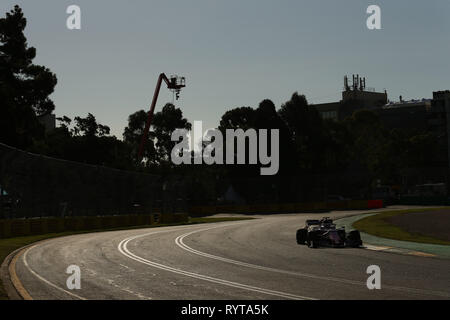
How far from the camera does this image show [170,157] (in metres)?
130

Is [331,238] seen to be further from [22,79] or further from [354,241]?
[22,79]

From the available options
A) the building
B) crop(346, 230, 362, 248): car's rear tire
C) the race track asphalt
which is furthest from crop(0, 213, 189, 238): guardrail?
the building

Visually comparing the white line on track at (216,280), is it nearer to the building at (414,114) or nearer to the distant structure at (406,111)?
the building at (414,114)

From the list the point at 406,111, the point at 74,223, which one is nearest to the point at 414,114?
the point at 406,111

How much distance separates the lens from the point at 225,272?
16766 millimetres

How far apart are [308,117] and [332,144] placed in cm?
987

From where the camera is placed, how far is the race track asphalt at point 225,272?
12.8m

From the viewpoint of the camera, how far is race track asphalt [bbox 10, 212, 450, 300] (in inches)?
505

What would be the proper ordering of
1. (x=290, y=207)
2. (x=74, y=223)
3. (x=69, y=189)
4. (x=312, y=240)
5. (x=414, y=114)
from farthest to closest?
(x=414, y=114)
(x=290, y=207)
(x=74, y=223)
(x=69, y=189)
(x=312, y=240)

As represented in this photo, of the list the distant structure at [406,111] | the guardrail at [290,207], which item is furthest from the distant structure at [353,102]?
the guardrail at [290,207]

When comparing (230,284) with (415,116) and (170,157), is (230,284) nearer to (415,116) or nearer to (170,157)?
(170,157)

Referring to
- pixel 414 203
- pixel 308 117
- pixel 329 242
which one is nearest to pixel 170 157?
pixel 308 117

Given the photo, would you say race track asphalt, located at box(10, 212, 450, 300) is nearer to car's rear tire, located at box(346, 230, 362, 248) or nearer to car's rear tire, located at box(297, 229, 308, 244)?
car's rear tire, located at box(297, 229, 308, 244)

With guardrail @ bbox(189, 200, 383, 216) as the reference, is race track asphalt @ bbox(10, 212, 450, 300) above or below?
below
